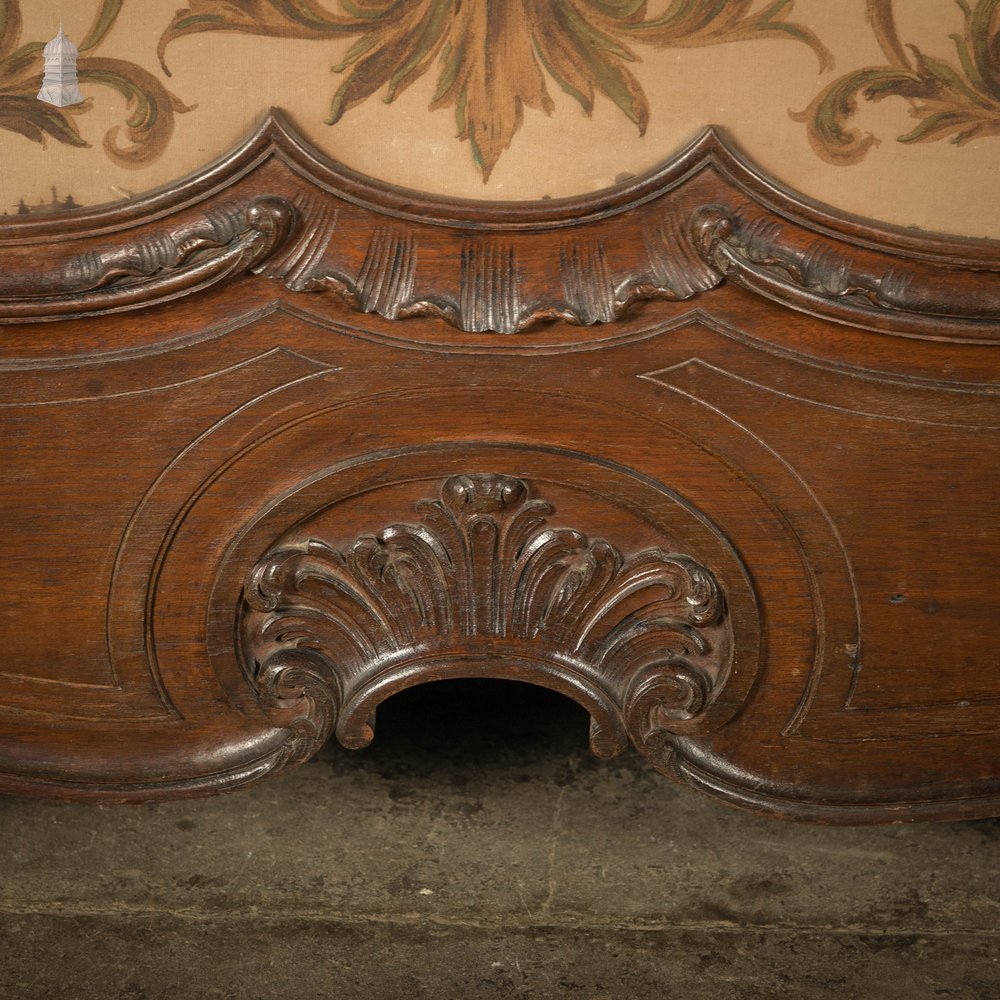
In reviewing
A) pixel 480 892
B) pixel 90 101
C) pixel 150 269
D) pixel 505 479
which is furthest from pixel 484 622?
pixel 90 101

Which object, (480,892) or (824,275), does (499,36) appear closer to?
(824,275)

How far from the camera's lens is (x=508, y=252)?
3.71 ft

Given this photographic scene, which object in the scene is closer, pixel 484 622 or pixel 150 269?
pixel 150 269

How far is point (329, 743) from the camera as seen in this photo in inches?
66.2

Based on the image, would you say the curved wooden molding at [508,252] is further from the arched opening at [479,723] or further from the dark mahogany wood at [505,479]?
the arched opening at [479,723]

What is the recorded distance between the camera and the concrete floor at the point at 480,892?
4.31ft

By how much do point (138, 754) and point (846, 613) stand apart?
782 mm

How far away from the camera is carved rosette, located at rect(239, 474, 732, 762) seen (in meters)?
1.26

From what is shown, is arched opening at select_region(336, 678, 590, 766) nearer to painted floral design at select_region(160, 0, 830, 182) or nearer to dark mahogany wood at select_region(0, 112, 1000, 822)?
dark mahogany wood at select_region(0, 112, 1000, 822)

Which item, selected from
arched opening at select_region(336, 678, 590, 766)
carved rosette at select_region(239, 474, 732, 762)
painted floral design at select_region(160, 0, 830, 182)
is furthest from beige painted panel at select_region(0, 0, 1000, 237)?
arched opening at select_region(336, 678, 590, 766)

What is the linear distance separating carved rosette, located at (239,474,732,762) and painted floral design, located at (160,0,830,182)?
0.37 meters

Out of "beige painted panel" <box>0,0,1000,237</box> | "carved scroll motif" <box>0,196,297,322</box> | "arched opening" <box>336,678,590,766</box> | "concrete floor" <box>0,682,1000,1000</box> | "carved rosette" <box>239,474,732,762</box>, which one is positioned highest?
"beige painted panel" <box>0,0,1000,237</box>

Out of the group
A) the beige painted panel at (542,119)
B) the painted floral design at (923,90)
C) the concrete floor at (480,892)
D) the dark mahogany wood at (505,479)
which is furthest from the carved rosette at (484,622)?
the painted floral design at (923,90)

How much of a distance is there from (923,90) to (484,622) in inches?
25.9
